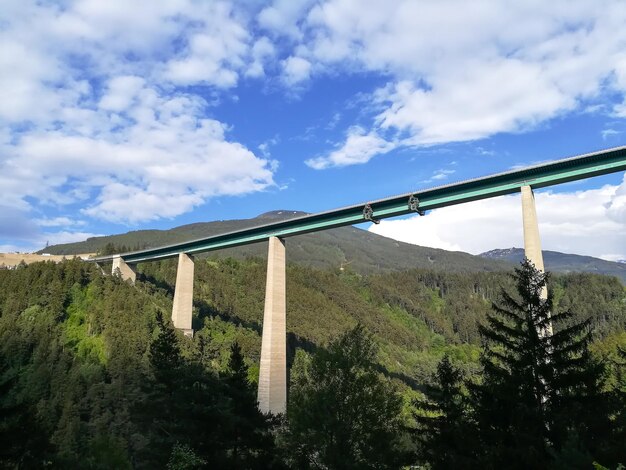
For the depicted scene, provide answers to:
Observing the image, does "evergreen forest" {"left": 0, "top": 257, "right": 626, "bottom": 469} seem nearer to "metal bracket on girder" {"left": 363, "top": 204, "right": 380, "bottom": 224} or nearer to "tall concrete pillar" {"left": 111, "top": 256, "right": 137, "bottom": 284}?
"tall concrete pillar" {"left": 111, "top": 256, "right": 137, "bottom": 284}

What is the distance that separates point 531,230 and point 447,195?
9.67 m

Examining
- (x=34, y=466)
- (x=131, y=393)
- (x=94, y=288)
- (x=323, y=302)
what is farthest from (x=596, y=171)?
(x=323, y=302)

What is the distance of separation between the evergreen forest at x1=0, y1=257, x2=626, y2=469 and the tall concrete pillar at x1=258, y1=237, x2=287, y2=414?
3017mm

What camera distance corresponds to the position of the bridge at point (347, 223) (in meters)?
34.9

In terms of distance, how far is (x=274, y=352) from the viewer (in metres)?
47.8

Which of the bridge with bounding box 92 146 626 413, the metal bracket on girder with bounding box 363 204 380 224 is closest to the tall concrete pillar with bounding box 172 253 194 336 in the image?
the bridge with bounding box 92 146 626 413

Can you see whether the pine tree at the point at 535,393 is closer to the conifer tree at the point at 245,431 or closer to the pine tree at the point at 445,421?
the pine tree at the point at 445,421

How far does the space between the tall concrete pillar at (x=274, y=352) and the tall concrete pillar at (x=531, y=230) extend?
966 inches

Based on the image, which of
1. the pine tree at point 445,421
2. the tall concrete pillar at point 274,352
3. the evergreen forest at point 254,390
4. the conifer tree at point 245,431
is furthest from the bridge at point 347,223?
the conifer tree at point 245,431

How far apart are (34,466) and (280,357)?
2606 centimetres

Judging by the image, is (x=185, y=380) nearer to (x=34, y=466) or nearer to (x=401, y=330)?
(x=34, y=466)

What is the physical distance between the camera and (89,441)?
42281mm

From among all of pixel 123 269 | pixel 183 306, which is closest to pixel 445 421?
pixel 183 306

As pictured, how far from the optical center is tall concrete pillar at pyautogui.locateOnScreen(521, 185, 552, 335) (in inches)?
1335
